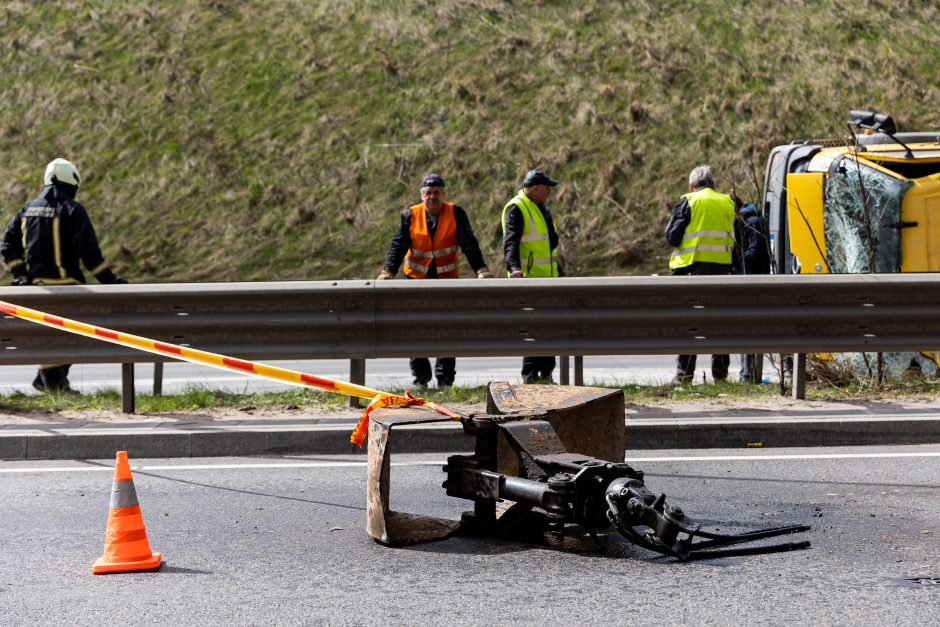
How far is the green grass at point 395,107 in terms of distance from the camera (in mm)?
20625

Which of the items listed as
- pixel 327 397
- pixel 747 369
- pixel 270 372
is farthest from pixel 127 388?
pixel 747 369

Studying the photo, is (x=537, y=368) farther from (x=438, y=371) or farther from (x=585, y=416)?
(x=585, y=416)

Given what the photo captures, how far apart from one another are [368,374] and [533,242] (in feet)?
9.79

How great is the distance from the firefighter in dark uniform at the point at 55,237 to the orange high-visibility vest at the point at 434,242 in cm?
245

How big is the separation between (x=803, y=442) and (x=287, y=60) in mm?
18111

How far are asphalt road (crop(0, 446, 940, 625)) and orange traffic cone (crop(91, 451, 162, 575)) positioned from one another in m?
0.09

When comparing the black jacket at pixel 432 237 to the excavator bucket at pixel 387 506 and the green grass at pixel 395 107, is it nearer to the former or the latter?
the excavator bucket at pixel 387 506

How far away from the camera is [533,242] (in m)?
10.6

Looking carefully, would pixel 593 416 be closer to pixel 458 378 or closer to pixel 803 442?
pixel 803 442

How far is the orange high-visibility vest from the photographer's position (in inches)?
421

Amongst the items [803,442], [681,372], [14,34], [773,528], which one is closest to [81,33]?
[14,34]

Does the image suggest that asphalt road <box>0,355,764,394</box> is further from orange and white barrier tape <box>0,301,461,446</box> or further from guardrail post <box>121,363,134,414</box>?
orange and white barrier tape <box>0,301,461,446</box>

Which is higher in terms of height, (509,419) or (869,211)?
(869,211)

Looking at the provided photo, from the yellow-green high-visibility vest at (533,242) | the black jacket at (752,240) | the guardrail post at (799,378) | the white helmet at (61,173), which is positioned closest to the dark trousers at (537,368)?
the yellow-green high-visibility vest at (533,242)
